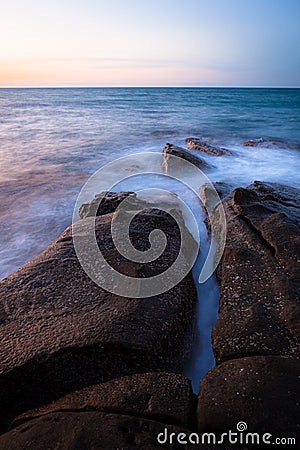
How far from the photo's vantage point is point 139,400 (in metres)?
1.69

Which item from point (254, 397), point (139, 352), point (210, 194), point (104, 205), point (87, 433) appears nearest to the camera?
point (87, 433)

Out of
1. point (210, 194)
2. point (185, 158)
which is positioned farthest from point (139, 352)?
point (185, 158)

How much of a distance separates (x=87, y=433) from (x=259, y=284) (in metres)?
1.74

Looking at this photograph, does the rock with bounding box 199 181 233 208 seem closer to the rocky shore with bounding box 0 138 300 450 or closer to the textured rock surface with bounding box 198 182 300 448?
the textured rock surface with bounding box 198 182 300 448

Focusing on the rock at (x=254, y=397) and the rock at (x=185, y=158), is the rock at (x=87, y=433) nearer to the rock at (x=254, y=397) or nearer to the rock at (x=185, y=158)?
the rock at (x=254, y=397)

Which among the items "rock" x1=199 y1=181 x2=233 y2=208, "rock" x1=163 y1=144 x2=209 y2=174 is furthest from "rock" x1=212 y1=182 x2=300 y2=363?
"rock" x1=163 y1=144 x2=209 y2=174

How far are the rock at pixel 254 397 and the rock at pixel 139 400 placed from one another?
0.30ft

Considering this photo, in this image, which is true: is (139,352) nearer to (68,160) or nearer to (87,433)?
(87,433)

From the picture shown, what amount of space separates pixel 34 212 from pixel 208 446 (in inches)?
194

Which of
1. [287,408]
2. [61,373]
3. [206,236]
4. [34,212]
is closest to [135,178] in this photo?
[34,212]

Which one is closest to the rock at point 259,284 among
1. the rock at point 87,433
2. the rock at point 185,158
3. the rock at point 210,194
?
the rock at point 87,433

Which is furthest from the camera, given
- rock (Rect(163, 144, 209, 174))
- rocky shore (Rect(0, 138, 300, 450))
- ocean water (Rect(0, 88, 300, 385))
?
rock (Rect(163, 144, 209, 174))

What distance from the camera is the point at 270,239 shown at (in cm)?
315

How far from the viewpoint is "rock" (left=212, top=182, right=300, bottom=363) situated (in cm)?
210
